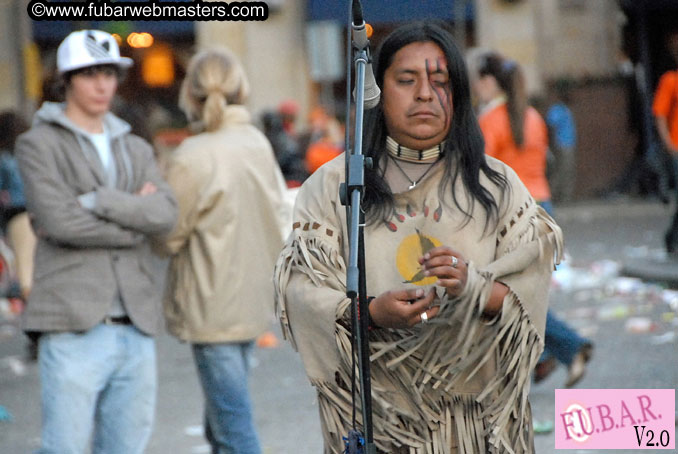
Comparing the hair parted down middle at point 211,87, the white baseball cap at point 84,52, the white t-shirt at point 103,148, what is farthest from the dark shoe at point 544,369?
the white baseball cap at point 84,52

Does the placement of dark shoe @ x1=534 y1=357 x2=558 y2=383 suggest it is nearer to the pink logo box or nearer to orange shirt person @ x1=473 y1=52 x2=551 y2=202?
orange shirt person @ x1=473 y1=52 x2=551 y2=202

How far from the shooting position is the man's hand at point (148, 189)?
426 centimetres

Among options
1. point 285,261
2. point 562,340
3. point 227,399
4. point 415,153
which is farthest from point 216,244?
point 562,340

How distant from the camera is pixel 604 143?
21391mm

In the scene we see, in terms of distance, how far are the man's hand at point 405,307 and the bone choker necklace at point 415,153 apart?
17.2 inches

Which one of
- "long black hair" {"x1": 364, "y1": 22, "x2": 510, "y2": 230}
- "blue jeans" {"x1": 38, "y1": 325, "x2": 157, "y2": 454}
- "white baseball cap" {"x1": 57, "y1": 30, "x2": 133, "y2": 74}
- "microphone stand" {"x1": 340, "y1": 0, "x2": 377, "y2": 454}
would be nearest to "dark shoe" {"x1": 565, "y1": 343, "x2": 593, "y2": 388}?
"blue jeans" {"x1": 38, "y1": 325, "x2": 157, "y2": 454}

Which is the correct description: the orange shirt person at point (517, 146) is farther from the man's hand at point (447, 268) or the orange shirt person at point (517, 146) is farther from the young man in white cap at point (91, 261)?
the man's hand at point (447, 268)

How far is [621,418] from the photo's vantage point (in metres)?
3.03

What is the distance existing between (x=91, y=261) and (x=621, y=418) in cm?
203

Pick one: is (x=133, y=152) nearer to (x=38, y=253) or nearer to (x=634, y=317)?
(x=38, y=253)

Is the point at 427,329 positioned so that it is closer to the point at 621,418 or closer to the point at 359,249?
the point at 359,249

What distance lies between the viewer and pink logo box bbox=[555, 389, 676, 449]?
3025mm

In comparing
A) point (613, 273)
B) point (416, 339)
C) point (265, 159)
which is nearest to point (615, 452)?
point (265, 159)

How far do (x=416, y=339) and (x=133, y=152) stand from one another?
191 centimetres
